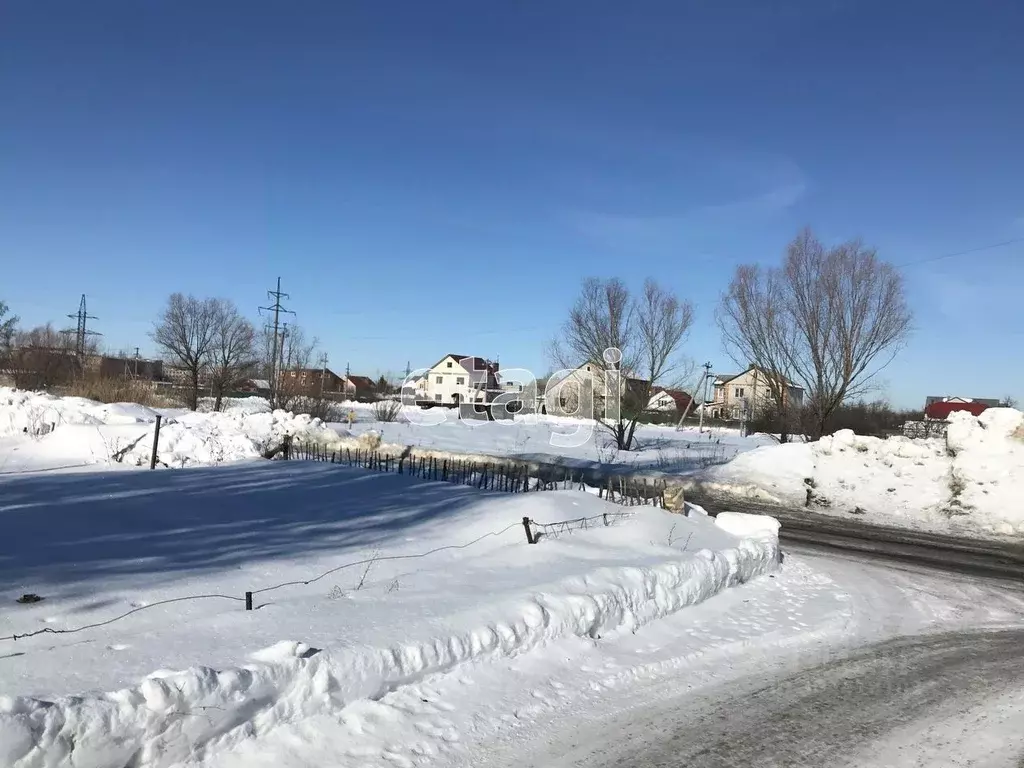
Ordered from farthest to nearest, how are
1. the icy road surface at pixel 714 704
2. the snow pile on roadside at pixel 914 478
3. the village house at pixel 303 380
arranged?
1. the village house at pixel 303 380
2. the snow pile on roadside at pixel 914 478
3. the icy road surface at pixel 714 704

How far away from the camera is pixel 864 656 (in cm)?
696

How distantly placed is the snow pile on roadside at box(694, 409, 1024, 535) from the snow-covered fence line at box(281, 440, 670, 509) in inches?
147

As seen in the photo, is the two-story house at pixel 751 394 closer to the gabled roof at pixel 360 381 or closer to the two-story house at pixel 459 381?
the two-story house at pixel 459 381

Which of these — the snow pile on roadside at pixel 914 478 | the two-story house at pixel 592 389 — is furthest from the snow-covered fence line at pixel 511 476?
the two-story house at pixel 592 389

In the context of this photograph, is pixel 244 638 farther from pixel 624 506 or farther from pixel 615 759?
pixel 624 506

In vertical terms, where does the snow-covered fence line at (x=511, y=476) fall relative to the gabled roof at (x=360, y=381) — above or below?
below

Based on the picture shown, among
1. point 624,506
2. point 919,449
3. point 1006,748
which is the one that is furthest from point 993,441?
point 1006,748

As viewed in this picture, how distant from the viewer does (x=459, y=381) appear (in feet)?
235

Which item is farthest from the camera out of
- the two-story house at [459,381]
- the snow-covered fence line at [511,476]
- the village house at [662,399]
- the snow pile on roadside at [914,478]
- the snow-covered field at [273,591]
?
the two-story house at [459,381]

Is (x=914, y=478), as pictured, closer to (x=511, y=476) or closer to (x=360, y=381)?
(x=511, y=476)

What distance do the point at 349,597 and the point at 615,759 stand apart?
9.55 feet

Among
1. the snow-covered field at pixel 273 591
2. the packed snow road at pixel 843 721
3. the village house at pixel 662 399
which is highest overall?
the village house at pixel 662 399

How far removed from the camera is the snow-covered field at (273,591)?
401 centimetres

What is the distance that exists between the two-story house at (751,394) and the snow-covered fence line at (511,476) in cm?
930
